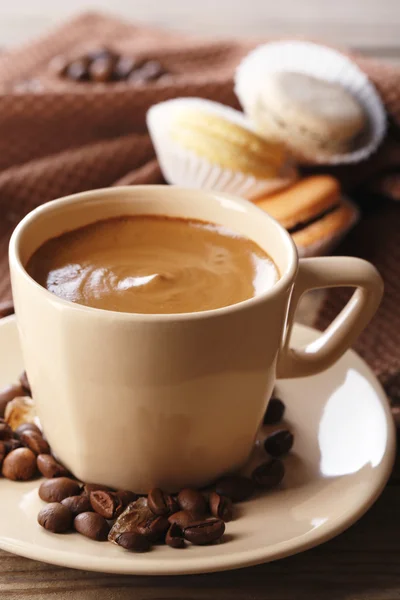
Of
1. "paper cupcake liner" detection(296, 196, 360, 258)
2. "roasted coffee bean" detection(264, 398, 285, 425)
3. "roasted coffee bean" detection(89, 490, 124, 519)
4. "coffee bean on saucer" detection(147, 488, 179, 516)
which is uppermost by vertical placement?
"roasted coffee bean" detection(89, 490, 124, 519)

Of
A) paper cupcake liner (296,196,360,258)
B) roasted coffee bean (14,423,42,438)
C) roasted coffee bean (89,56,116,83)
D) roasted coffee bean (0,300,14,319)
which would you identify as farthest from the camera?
roasted coffee bean (89,56,116,83)

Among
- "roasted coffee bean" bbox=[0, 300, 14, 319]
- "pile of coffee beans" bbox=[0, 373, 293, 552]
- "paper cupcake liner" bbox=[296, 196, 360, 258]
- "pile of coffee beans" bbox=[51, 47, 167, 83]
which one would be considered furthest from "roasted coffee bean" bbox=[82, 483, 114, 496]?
"pile of coffee beans" bbox=[51, 47, 167, 83]

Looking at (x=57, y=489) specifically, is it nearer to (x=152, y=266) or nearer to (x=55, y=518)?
(x=55, y=518)

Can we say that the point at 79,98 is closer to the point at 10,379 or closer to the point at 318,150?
the point at 318,150

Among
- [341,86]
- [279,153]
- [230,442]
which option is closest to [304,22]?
[341,86]

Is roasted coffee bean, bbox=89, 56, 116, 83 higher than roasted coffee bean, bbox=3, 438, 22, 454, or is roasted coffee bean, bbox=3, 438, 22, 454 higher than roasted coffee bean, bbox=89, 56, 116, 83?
roasted coffee bean, bbox=3, 438, 22, 454

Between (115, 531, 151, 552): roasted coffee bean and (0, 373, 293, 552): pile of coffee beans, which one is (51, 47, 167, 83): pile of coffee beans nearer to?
(0, 373, 293, 552): pile of coffee beans

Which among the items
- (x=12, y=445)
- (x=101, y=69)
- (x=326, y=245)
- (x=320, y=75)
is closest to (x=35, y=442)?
(x=12, y=445)
